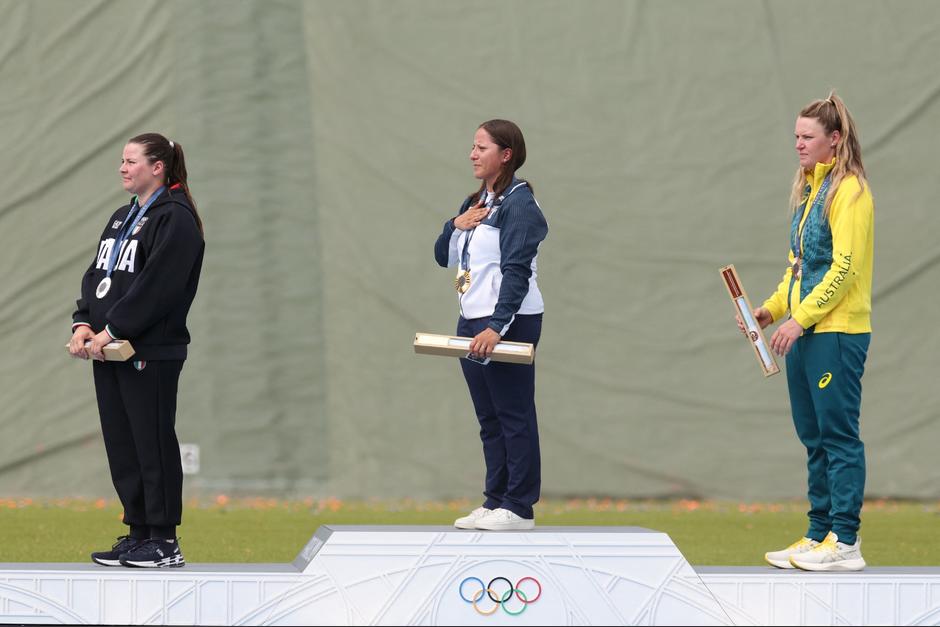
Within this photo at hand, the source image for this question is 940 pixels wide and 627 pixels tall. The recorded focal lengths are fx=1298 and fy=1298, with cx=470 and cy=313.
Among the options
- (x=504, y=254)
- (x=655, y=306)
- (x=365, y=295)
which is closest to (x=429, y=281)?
(x=365, y=295)

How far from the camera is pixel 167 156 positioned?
4.13m

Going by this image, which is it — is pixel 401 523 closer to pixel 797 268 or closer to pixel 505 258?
pixel 505 258

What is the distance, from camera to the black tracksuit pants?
3980 millimetres

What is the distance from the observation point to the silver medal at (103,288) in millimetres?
4027

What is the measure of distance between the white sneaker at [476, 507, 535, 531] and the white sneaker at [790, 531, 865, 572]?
2.85 feet

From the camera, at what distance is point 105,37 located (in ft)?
25.6

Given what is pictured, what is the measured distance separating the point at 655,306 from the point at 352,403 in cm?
190

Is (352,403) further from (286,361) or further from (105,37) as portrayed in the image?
(105,37)

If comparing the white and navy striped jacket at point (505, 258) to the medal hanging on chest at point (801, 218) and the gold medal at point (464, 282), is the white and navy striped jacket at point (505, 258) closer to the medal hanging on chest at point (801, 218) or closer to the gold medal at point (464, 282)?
the gold medal at point (464, 282)

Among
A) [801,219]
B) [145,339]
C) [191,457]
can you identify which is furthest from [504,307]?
[191,457]

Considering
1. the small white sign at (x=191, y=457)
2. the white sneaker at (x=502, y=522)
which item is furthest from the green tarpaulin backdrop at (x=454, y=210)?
the white sneaker at (x=502, y=522)

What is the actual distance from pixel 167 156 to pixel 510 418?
137cm

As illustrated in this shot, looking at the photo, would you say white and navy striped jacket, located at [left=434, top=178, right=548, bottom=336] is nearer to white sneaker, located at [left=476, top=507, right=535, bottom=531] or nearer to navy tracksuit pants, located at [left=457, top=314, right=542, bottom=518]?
navy tracksuit pants, located at [left=457, top=314, right=542, bottom=518]

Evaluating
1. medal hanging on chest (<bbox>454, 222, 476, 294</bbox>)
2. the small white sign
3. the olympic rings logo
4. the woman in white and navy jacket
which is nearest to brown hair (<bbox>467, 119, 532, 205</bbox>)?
the woman in white and navy jacket
